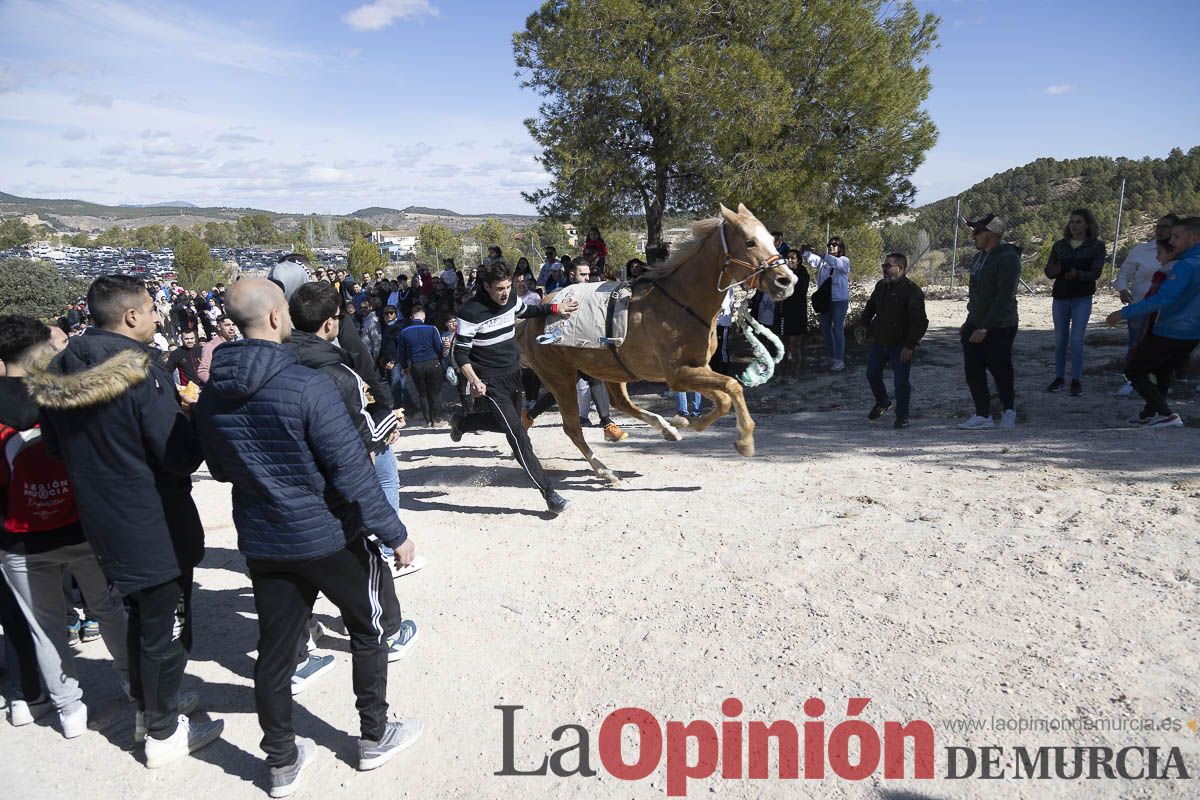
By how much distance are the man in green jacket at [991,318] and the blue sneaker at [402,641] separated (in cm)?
629

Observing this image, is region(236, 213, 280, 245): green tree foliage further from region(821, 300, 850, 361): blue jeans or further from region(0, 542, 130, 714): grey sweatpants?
region(0, 542, 130, 714): grey sweatpants

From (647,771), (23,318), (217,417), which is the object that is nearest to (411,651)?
(647,771)

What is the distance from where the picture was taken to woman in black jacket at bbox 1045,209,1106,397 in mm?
8062

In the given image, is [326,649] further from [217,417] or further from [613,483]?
→ [613,483]

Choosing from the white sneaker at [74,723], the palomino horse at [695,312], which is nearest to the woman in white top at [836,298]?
the palomino horse at [695,312]

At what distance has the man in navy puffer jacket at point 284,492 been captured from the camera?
8.70 feet

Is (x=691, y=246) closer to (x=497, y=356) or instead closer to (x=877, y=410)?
(x=497, y=356)

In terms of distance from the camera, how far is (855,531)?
16.1 feet

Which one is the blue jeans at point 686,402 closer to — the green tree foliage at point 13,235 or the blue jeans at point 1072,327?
the blue jeans at point 1072,327

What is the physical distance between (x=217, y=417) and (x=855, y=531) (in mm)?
4085

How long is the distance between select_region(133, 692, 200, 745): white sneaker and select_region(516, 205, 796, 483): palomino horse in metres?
4.00

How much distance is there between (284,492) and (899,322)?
23.4ft

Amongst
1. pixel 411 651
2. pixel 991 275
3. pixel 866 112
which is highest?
pixel 866 112

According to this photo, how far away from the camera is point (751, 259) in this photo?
18.1 feet
